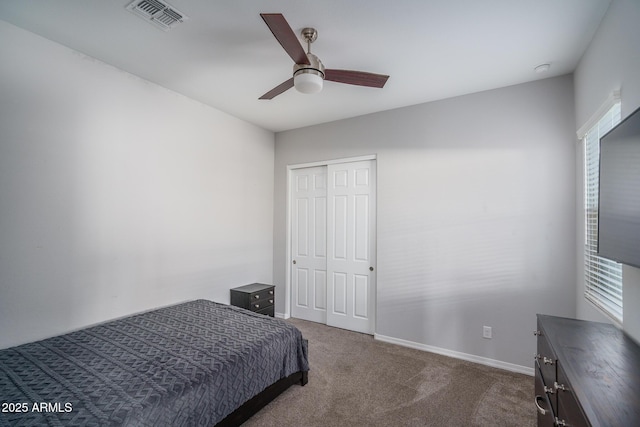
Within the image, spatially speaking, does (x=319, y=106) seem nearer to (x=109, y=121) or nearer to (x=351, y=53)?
(x=351, y=53)

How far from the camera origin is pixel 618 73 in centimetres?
168

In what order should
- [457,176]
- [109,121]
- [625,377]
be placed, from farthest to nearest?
[457,176], [109,121], [625,377]

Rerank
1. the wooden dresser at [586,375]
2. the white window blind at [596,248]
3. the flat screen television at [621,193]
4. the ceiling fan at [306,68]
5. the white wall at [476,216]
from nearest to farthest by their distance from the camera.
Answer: the wooden dresser at [586,375] → the flat screen television at [621,193] → the ceiling fan at [306,68] → the white window blind at [596,248] → the white wall at [476,216]

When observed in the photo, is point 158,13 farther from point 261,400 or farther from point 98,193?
point 261,400

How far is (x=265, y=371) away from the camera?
2.12 m

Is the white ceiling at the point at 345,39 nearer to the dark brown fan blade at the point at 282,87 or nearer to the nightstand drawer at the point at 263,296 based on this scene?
the dark brown fan blade at the point at 282,87

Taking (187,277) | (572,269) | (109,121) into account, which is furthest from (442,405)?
(109,121)

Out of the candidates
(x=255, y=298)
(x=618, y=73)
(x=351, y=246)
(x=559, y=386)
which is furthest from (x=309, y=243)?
(x=618, y=73)

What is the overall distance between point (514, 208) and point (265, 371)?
→ 271 centimetres

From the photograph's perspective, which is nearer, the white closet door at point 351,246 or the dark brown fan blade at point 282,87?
the dark brown fan blade at point 282,87

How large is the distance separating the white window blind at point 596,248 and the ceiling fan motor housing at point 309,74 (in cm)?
181

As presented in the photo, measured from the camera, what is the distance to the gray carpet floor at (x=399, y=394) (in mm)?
2094

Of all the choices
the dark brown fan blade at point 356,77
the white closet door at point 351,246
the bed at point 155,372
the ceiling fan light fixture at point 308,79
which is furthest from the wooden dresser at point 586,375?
the white closet door at point 351,246

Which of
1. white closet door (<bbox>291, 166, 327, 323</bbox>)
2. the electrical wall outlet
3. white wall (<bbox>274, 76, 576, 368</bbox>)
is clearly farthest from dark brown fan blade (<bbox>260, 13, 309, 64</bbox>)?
the electrical wall outlet
